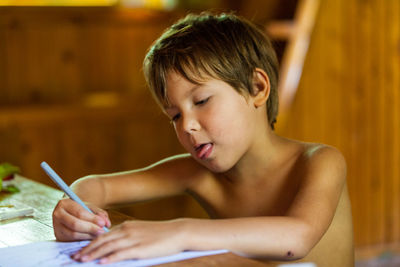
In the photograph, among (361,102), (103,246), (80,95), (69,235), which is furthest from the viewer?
(80,95)

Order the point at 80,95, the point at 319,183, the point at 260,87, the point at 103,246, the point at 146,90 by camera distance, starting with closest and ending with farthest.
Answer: the point at 103,246
the point at 319,183
the point at 260,87
the point at 80,95
the point at 146,90

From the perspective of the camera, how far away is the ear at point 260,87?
4.24 ft

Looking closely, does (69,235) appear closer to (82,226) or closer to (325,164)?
(82,226)

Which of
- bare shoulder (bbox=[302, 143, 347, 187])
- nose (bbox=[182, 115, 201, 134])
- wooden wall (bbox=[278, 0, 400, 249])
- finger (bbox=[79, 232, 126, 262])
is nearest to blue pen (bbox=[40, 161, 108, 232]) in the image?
finger (bbox=[79, 232, 126, 262])

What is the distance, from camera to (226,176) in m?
1.42

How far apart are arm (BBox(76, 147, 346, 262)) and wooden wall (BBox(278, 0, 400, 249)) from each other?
6.02 ft

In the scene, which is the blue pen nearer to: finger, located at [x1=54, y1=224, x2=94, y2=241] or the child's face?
finger, located at [x1=54, y1=224, x2=94, y2=241]

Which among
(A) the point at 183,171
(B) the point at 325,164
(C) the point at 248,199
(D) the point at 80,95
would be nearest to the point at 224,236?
(B) the point at 325,164

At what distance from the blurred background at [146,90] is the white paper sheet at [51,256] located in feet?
6.41

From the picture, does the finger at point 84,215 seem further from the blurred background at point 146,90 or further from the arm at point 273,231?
the blurred background at point 146,90

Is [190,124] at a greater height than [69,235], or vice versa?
[190,124]

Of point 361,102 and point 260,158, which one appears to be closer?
point 260,158

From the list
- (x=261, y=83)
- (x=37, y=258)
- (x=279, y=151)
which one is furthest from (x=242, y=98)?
(x=37, y=258)

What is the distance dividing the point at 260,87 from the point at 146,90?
7.47 ft
